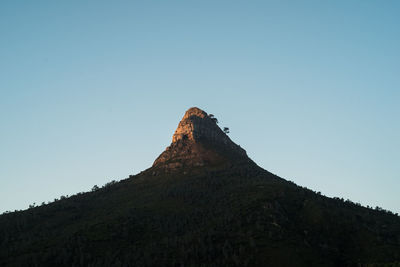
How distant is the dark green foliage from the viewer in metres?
114

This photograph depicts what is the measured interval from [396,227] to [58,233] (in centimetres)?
13270

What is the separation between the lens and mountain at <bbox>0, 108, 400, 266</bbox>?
11419 centimetres

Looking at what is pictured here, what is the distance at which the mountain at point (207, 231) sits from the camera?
375 feet

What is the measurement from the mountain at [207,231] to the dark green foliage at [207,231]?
34cm

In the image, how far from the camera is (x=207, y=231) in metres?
127

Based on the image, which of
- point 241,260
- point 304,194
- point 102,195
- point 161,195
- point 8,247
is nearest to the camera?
point 241,260

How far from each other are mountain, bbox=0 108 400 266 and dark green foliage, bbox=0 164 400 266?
341mm

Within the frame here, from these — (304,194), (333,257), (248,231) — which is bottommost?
(333,257)

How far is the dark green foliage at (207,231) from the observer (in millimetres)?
114188

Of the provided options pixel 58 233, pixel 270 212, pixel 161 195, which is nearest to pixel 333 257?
pixel 270 212

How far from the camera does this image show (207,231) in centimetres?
12744

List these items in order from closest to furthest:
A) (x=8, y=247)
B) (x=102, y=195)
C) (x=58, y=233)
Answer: (x=8, y=247), (x=58, y=233), (x=102, y=195)

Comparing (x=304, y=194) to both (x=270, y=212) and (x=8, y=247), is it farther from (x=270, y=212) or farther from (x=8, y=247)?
(x=8, y=247)

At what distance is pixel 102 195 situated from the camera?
632ft
